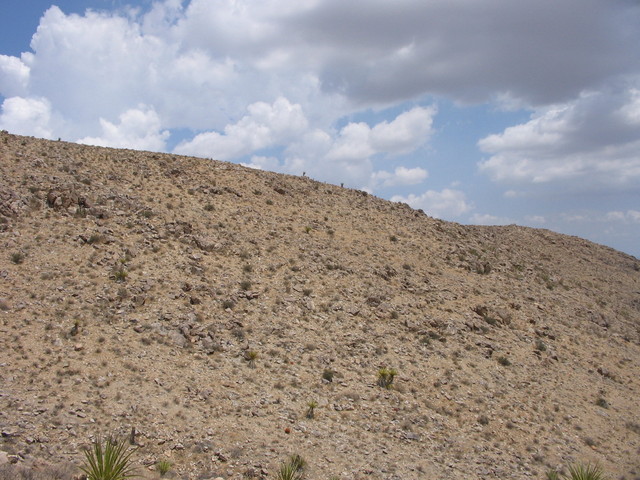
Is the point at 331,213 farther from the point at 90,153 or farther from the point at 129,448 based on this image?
the point at 129,448

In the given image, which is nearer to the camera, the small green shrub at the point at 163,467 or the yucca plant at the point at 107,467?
the yucca plant at the point at 107,467

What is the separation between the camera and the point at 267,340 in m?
19.3

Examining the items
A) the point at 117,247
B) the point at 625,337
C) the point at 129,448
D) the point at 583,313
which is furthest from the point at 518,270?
the point at 129,448

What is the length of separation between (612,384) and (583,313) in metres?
8.31

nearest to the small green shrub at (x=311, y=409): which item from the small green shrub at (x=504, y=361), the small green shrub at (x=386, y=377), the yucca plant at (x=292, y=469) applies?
the yucca plant at (x=292, y=469)

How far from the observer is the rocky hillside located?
14.0 metres

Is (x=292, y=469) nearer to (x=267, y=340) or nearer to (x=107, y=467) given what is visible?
(x=107, y=467)

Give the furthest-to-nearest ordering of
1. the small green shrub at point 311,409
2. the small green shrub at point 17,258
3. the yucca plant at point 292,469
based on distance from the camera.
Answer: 1. the small green shrub at point 17,258
2. the small green shrub at point 311,409
3. the yucca plant at point 292,469

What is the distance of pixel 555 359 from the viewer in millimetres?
24156

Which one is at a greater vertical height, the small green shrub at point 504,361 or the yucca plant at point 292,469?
the small green shrub at point 504,361

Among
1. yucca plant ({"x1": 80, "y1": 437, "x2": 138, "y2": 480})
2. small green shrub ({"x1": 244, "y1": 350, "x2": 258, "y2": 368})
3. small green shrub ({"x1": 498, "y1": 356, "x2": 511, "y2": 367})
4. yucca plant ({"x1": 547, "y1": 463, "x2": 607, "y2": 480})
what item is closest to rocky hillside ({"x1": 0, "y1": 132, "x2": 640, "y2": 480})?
small green shrub ({"x1": 244, "y1": 350, "x2": 258, "y2": 368})

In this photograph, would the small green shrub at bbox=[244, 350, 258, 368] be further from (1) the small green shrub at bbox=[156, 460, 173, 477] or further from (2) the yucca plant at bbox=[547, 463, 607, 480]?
(2) the yucca plant at bbox=[547, 463, 607, 480]

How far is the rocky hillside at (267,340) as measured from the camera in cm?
1396

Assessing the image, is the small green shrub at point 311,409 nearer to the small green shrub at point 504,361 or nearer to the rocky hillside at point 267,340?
the rocky hillside at point 267,340
